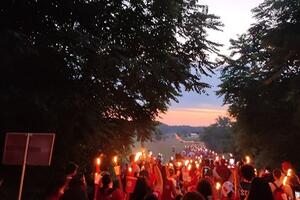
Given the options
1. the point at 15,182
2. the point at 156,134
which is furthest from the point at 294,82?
the point at 15,182

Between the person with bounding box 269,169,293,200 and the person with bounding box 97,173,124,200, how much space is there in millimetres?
2779

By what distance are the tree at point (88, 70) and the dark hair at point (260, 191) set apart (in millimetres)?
Result: 7797

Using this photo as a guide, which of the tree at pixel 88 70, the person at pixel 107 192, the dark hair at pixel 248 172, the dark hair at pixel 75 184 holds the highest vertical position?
the tree at pixel 88 70

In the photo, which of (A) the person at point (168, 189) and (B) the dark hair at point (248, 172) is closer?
(B) the dark hair at point (248, 172)

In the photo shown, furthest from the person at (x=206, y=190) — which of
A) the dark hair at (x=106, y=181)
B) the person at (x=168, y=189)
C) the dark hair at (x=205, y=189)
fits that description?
the person at (x=168, y=189)

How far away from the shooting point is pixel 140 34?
18141mm

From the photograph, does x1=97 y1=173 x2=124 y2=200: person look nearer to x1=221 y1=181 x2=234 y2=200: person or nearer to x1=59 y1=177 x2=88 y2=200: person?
x1=59 y1=177 x2=88 y2=200: person

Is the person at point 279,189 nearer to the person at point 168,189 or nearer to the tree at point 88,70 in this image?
the person at point 168,189

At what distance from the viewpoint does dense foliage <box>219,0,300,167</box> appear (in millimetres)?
24625

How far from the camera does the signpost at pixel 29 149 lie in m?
7.70

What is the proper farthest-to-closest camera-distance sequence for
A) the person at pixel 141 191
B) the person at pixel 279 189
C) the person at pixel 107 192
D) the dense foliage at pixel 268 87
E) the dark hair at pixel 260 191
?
1. the dense foliage at pixel 268 87
2. the person at pixel 107 192
3. the person at pixel 279 189
4. the person at pixel 141 191
5. the dark hair at pixel 260 191

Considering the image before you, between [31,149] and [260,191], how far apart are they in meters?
3.97

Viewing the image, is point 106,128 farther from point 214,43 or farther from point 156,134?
point 214,43

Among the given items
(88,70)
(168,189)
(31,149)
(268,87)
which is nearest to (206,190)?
(31,149)
